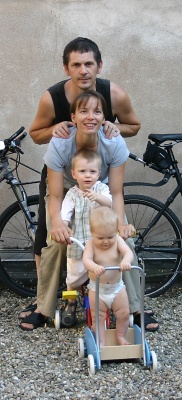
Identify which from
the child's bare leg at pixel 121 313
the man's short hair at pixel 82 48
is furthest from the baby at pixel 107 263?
the man's short hair at pixel 82 48

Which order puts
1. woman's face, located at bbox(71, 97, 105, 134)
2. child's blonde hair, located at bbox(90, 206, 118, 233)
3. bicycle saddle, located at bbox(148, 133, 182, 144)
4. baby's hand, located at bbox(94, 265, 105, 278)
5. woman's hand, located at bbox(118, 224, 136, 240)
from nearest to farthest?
baby's hand, located at bbox(94, 265, 105, 278) < child's blonde hair, located at bbox(90, 206, 118, 233) < woman's face, located at bbox(71, 97, 105, 134) < woman's hand, located at bbox(118, 224, 136, 240) < bicycle saddle, located at bbox(148, 133, 182, 144)

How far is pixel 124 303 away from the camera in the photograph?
4.23m

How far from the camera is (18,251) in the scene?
5.98 m

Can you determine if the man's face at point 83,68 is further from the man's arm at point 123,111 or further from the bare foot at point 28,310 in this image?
the bare foot at point 28,310

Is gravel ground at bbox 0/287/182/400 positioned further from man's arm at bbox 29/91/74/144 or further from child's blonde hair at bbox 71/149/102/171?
man's arm at bbox 29/91/74/144

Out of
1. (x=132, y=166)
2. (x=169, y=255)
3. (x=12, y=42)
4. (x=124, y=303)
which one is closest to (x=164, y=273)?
(x=169, y=255)

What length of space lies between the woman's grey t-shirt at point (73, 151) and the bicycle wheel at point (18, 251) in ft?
3.75

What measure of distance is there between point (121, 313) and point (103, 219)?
0.66m

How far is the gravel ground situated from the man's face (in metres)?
1.72

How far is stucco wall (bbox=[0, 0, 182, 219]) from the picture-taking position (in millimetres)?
5797

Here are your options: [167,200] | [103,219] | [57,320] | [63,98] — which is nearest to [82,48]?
[63,98]

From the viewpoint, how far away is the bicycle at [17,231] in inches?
216

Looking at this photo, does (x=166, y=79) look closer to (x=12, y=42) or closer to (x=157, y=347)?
(x=12, y=42)

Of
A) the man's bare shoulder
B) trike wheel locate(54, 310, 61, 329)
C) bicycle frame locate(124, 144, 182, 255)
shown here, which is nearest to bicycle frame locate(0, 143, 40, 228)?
bicycle frame locate(124, 144, 182, 255)
